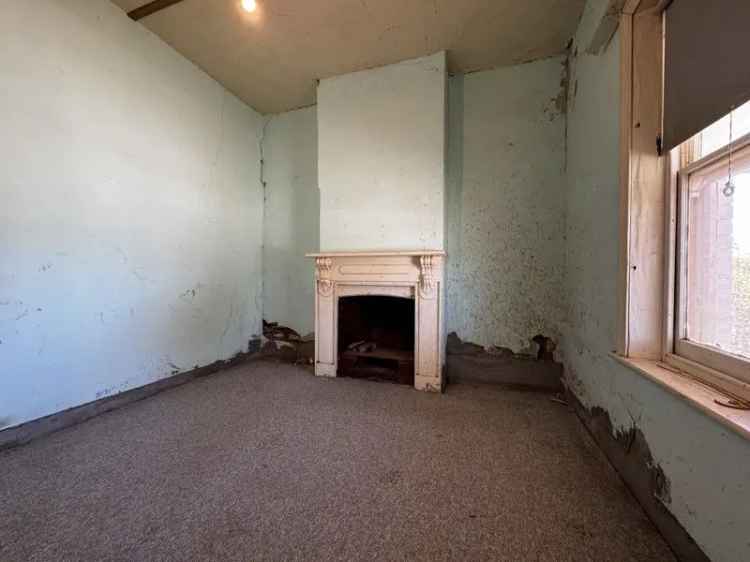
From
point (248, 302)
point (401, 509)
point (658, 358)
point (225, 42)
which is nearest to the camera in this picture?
point (401, 509)

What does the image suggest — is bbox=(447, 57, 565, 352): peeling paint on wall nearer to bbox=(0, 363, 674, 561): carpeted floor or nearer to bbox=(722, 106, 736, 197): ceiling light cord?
bbox=(0, 363, 674, 561): carpeted floor

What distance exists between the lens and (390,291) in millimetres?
2465

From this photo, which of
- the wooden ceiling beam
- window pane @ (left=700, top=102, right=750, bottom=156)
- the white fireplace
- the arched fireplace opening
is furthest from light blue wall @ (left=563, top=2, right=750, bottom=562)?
the wooden ceiling beam

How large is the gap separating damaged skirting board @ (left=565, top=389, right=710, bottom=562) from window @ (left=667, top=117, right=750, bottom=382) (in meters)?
0.40

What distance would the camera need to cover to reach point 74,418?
176cm

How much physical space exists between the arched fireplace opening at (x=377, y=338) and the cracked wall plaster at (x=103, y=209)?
1207 mm

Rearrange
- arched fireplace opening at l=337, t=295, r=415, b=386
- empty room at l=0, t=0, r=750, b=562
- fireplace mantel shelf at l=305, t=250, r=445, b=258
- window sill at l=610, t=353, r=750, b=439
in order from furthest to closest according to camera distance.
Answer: arched fireplace opening at l=337, t=295, r=415, b=386, fireplace mantel shelf at l=305, t=250, r=445, b=258, empty room at l=0, t=0, r=750, b=562, window sill at l=610, t=353, r=750, b=439

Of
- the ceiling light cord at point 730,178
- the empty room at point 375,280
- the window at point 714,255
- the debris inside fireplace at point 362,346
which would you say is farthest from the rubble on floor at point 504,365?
the ceiling light cord at point 730,178

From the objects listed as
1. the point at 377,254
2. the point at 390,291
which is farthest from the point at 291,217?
the point at 390,291

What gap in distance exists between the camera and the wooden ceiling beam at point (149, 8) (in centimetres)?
195

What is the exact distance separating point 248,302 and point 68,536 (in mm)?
2289

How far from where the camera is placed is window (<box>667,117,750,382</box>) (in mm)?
905

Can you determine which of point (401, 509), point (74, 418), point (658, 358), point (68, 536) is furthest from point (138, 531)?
point (658, 358)

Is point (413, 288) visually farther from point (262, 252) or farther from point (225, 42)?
point (225, 42)
